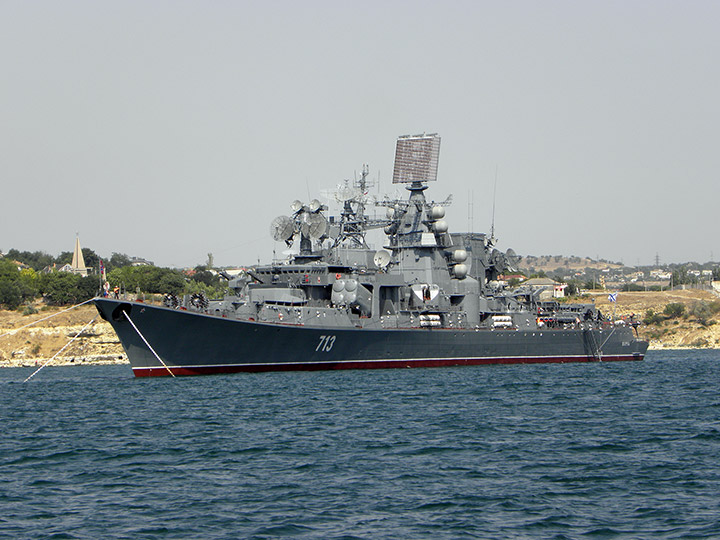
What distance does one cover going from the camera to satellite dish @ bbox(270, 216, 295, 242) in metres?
53.5

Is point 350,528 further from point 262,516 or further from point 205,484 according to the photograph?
point 205,484

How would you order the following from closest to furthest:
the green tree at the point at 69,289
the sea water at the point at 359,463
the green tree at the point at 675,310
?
the sea water at the point at 359,463 → the green tree at the point at 69,289 → the green tree at the point at 675,310

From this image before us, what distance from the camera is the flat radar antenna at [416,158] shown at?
5947 cm

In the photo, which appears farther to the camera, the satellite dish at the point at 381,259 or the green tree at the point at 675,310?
the green tree at the point at 675,310

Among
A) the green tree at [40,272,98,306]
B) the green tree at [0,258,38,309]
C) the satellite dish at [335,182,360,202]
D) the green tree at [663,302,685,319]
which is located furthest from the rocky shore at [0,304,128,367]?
the green tree at [663,302,685,319]

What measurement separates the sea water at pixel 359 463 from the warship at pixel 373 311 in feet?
16.8

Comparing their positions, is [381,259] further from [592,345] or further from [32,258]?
[32,258]

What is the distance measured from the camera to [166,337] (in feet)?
139

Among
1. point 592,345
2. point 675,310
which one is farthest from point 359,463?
point 675,310

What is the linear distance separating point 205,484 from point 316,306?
29.6 meters

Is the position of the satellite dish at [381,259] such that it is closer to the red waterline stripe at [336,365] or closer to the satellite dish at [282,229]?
the satellite dish at [282,229]

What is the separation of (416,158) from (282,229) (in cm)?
1172

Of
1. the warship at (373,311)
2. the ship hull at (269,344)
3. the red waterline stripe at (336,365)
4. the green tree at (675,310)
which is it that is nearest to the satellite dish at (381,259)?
the warship at (373,311)

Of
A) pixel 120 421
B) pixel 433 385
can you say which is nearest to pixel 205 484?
A: pixel 120 421
